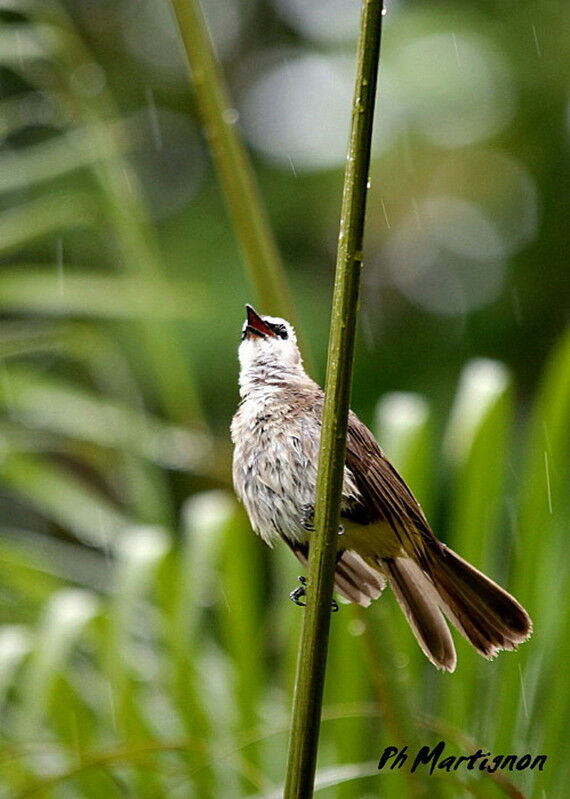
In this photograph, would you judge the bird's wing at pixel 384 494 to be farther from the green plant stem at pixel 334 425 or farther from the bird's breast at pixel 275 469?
the green plant stem at pixel 334 425

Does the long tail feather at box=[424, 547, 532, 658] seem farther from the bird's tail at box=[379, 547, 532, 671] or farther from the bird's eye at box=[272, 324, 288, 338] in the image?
the bird's eye at box=[272, 324, 288, 338]

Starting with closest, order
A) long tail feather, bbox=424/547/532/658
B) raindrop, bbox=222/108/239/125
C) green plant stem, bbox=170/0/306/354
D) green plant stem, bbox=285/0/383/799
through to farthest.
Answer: green plant stem, bbox=285/0/383/799
long tail feather, bbox=424/547/532/658
green plant stem, bbox=170/0/306/354
raindrop, bbox=222/108/239/125

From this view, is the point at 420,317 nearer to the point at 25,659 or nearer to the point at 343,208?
the point at 25,659

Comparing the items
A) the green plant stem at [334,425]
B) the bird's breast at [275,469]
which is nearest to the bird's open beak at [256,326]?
the bird's breast at [275,469]

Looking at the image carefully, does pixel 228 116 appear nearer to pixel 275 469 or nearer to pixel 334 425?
pixel 275 469

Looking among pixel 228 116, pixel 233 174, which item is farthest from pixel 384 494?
pixel 228 116

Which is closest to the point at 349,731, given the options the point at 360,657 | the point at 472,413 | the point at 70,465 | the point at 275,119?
the point at 360,657

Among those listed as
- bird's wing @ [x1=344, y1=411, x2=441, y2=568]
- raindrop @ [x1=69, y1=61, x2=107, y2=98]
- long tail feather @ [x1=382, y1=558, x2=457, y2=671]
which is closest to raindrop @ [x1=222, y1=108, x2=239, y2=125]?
bird's wing @ [x1=344, y1=411, x2=441, y2=568]
